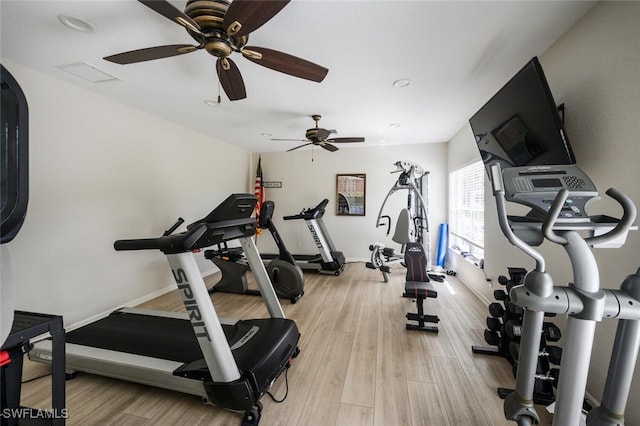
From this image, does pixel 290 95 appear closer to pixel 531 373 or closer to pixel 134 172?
pixel 134 172

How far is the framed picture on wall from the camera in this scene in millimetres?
5395

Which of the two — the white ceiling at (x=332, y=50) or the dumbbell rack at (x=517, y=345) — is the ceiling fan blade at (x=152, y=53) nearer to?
the white ceiling at (x=332, y=50)

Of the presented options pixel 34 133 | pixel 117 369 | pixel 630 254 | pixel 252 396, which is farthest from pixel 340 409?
pixel 34 133

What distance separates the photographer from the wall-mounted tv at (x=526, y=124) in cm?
144

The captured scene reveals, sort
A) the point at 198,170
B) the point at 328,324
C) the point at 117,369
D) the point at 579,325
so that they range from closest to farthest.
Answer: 1. the point at 579,325
2. the point at 117,369
3. the point at 328,324
4. the point at 198,170

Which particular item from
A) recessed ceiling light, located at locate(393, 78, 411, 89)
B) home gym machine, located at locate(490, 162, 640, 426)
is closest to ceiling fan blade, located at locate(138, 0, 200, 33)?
home gym machine, located at locate(490, 162, 640, 426)

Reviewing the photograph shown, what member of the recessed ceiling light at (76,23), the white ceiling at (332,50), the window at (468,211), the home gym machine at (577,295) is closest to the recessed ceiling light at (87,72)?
the white ceiling at (332,50)

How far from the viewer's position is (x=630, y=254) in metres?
1.31

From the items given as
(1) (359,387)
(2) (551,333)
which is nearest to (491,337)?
(2) (551,333)

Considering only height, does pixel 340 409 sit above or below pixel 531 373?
below

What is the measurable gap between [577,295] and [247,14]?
6.22ft

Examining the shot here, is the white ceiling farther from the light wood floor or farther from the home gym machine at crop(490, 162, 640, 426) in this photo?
the light wood floor

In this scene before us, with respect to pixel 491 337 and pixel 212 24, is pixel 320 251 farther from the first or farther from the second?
pixel 212 24

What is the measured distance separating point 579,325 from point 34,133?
3989mm
